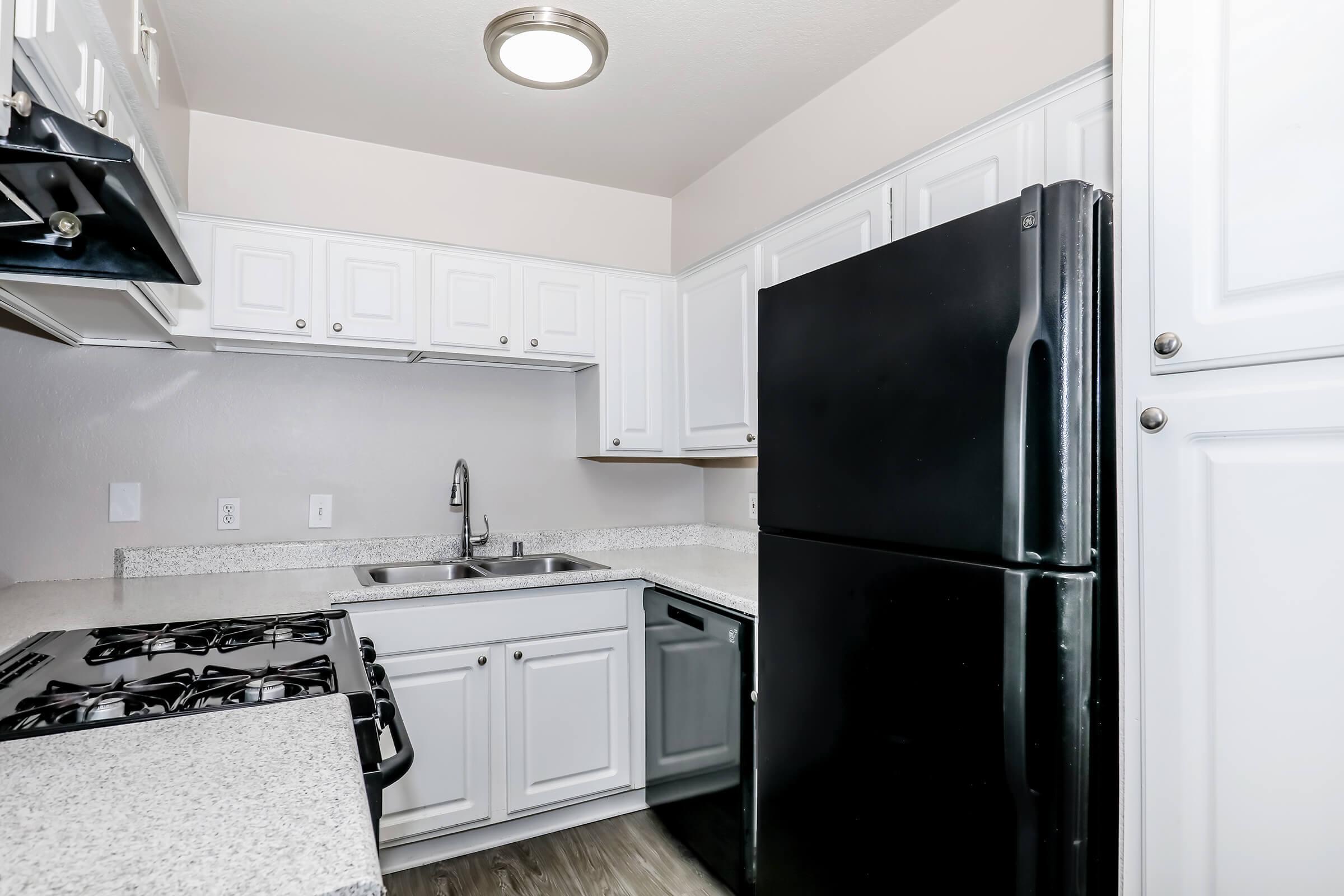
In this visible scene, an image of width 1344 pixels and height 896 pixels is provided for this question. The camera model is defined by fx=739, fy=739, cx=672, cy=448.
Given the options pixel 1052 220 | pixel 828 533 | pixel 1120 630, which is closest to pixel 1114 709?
pixel 1120 630

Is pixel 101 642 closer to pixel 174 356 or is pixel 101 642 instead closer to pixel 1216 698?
pixel 174 356

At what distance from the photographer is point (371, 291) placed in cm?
245

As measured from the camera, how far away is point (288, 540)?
255 centimetres

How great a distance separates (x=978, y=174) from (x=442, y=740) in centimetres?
209

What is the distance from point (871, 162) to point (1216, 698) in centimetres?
172

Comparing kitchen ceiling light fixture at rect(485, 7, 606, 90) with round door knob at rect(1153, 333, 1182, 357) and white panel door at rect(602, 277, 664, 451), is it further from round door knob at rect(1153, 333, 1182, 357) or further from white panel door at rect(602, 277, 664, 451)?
round door knob at rect(1153, 333, 1182, 357)

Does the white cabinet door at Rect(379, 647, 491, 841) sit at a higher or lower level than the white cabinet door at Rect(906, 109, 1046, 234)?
lower

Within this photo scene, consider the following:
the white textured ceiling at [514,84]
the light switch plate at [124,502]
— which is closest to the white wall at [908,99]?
the white textured ceiling at [514,84]

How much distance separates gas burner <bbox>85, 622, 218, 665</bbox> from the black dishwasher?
1212 mm

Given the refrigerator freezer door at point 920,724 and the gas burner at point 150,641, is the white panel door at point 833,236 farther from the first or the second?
the gas burner at point 150,641

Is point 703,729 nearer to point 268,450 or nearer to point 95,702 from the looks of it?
point 95,702

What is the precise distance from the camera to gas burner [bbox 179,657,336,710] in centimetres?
114

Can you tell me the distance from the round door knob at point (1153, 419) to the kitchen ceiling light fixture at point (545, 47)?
1623 millimetres

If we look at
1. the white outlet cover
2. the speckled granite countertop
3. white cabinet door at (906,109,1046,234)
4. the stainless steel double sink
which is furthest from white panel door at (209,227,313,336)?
white cabinet door at (906,109,1046,234)
